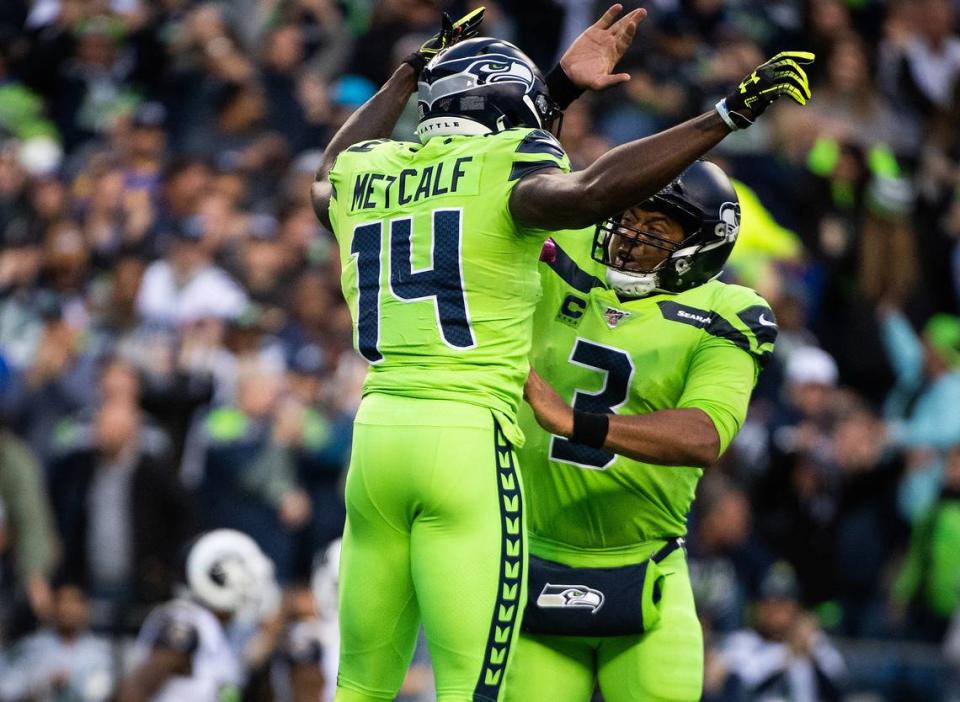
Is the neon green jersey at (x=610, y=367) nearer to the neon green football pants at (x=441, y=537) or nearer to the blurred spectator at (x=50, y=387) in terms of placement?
the neon green football pants at (x=441, y=537)

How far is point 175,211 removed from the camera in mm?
12656

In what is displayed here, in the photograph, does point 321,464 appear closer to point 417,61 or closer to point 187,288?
point 187,288

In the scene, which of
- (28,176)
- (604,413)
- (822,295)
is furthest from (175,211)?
(604,413)

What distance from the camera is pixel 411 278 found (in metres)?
5.59

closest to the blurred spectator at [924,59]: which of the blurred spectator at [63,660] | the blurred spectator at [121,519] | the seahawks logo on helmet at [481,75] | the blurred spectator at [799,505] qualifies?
the blurred spectator at [799,505]

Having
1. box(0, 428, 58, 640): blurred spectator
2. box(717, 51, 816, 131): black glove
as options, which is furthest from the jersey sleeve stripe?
box(0, 428, 58, 640): blurred spectator

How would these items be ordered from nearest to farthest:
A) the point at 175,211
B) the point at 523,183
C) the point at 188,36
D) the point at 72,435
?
the point at 523,183 → the point at 72,435 → the point at 175,211 → the point at 188,36

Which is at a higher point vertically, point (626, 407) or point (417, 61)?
point (417, 61)

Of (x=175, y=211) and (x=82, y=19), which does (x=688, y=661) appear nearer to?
(x=175, y=211)

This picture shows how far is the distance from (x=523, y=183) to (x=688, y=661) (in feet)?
6.67

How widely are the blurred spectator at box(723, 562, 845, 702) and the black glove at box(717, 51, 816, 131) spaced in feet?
22.8

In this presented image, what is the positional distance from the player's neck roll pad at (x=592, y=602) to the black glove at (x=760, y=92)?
1.93m

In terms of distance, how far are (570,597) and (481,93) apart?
1874 millimetres

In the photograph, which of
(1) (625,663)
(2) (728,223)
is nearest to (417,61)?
(2) (728,223)
